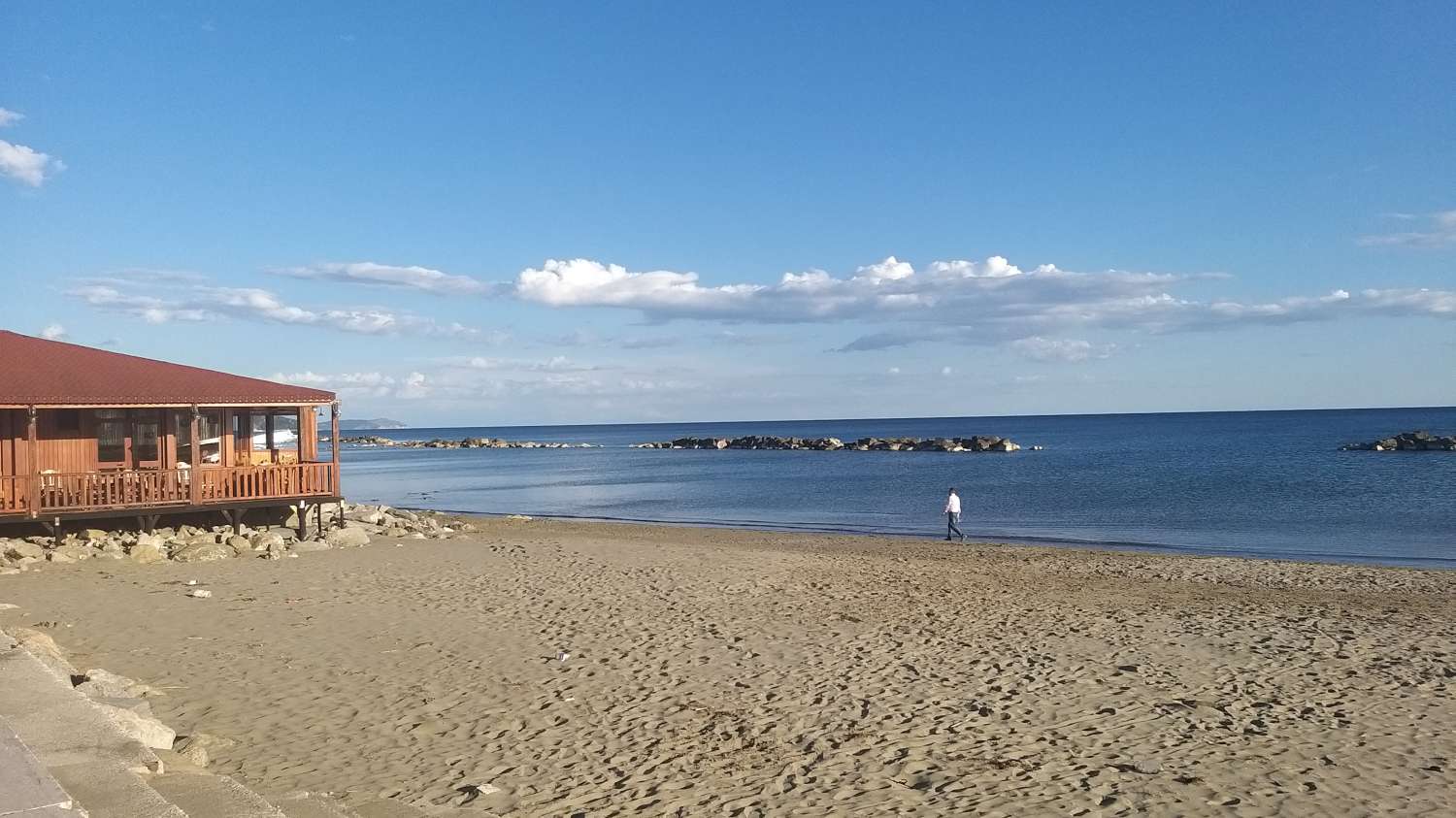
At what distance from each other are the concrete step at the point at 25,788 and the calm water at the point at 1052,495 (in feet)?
83.5

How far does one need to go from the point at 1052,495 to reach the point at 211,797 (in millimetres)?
40029

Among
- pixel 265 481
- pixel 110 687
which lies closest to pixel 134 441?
pixel 265 481

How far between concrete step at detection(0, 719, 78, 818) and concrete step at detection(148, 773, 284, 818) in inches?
22.1

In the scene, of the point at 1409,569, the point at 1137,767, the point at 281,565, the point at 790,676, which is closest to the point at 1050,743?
the point at 1137,767

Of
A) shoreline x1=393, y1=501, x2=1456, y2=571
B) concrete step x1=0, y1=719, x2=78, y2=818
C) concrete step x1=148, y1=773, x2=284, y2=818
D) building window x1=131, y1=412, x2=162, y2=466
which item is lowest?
shoreline x1=393, y1=501, x2=1456, y2=571

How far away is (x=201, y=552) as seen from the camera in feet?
61.0

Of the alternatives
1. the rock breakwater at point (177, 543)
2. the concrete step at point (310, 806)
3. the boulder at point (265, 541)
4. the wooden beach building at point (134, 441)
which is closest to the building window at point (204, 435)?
the wooden beach building at point (134, 441)

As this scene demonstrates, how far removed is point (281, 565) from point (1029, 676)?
1386cm

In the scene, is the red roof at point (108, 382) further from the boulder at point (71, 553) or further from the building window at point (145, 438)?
the boulder at point (71, 553)

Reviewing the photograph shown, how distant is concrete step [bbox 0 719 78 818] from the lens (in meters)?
4.52

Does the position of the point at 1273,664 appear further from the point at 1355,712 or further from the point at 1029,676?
the point at 1029,676

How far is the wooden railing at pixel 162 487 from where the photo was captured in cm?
1908

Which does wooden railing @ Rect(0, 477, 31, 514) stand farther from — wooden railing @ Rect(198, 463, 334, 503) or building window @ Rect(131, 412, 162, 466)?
wooden railing @ Rect(198, 463, 334, 503)

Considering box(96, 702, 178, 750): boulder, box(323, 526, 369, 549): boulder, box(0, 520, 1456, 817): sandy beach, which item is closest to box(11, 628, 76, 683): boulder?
box(0, 520, 1456, 817): sandy beach
